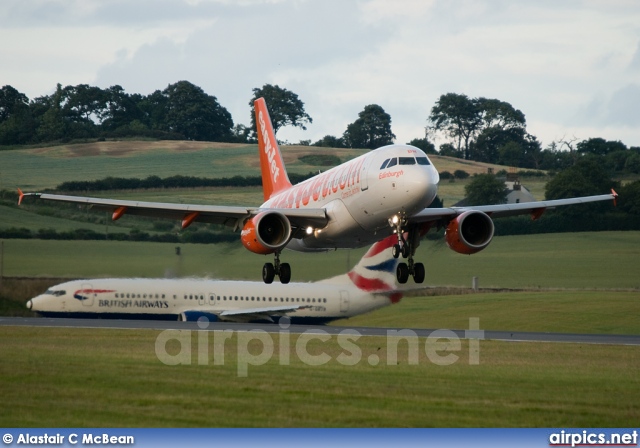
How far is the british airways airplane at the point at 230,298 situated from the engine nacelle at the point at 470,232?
24.2 metres

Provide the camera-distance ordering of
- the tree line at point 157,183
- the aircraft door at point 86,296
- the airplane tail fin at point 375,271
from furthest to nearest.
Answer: the tree line at point 157,183
the airplane tail fin at point 375,271
the aircraft door at point 86,296

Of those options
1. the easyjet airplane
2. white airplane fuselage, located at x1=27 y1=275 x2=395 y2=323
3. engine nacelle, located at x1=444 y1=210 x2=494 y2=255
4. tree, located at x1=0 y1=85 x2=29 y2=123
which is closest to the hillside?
tree, located at x1=0 y1=85 x2=29 y2=123

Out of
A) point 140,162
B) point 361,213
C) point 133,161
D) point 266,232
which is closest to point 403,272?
point 361,213

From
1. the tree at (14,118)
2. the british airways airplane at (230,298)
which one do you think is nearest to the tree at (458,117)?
the tree at (14,118)

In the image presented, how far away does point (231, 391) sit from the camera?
97.9 ft

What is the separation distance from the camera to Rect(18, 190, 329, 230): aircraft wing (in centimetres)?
3969

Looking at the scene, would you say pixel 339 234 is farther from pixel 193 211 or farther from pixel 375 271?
pixel 375 271

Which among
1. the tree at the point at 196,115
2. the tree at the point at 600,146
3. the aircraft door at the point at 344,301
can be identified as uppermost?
the tree at the point at 196,115

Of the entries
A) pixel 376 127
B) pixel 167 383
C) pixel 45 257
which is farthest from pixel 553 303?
pixel 376 127

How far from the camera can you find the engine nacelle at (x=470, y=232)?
39594 mm

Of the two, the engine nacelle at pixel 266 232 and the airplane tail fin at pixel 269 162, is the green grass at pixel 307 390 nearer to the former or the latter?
the engine nacelle at pixel 266 232

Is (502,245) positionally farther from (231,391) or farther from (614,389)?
(231,391)

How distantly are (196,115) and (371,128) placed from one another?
24490 mm

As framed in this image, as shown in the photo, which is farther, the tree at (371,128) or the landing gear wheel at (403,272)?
the tree at (371,128)
